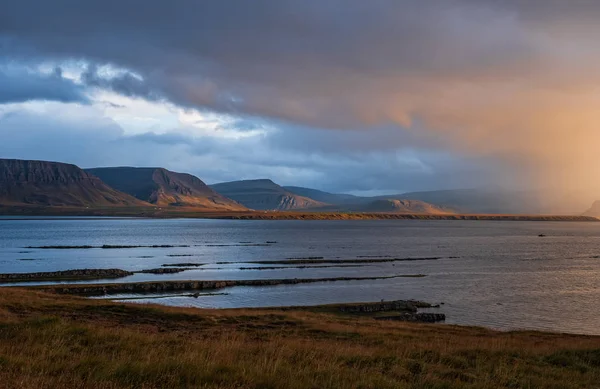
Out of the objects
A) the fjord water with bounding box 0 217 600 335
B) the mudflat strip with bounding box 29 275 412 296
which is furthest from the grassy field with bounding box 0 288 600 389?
the mudflat strip with bounding box 29 275 412 296

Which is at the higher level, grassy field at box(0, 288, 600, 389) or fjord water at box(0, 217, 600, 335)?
grassy field at box(0, 288, 600, 389)

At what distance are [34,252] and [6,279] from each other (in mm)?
49260

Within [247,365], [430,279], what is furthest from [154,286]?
[247,365]

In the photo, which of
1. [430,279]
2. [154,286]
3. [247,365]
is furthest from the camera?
[430,279]

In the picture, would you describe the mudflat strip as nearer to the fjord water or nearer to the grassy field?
the fjord water

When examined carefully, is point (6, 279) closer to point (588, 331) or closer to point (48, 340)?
point (48, 340)

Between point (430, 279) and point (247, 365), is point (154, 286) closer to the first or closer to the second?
point (430, 279)

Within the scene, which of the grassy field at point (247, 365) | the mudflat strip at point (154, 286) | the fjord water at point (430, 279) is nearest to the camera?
the grassy field at point (247, 365)

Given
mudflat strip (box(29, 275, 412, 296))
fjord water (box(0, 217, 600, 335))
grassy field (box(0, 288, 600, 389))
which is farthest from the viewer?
mudflat strip (box(29, 275, 412, 296))

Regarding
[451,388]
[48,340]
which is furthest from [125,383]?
[451,388]

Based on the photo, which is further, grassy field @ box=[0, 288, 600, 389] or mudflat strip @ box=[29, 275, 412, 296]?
mudflat strip @ box=[29, 275, 412, 296]

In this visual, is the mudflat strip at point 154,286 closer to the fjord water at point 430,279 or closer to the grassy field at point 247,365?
the fjord water at point 430,279

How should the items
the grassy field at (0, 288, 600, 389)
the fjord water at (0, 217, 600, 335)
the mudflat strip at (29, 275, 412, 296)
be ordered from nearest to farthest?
the grassy field at (0, 288, 600, 389), the fjord water at (0, 217, 600, 335), the mudflat strip at (29, 275, 412, 296)

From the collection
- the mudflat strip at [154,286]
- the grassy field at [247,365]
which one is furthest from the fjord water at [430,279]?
the grassy field at [247,365]
